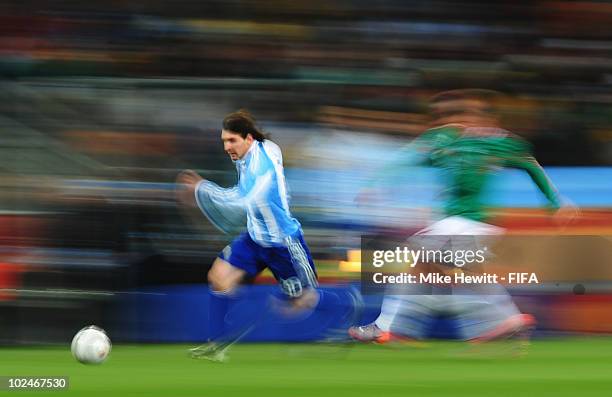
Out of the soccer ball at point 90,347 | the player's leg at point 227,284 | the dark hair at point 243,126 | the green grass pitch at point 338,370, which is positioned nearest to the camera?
the green grass pitch at point 338,370

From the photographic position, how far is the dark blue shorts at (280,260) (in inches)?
267

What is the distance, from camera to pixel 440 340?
746cm

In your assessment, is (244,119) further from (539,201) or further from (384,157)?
(539,201)

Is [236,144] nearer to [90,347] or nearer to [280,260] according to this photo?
[280,260]

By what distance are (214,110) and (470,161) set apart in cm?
163

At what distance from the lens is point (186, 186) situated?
24.8 ft

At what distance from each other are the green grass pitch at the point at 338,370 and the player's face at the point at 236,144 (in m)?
1.13

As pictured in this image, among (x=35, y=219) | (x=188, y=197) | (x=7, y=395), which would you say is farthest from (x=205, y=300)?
(x=7, y=395)

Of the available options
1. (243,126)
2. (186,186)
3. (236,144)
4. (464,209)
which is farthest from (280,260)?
(464,209)

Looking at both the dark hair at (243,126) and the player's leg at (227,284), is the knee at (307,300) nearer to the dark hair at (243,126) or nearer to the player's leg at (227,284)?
the player's leg at (227,284)

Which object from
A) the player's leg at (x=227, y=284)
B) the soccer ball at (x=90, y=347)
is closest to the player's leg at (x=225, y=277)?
the player's leg at (x=227, y=284)

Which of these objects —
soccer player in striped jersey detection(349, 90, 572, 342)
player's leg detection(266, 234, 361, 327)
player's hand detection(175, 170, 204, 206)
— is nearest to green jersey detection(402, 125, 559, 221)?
soccer player in striped jersey detection(349, 90, 572, 342)

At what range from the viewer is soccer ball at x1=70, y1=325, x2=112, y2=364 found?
19.8 ft

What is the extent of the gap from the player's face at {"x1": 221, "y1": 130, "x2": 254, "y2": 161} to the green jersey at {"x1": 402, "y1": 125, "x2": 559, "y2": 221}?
116cm
